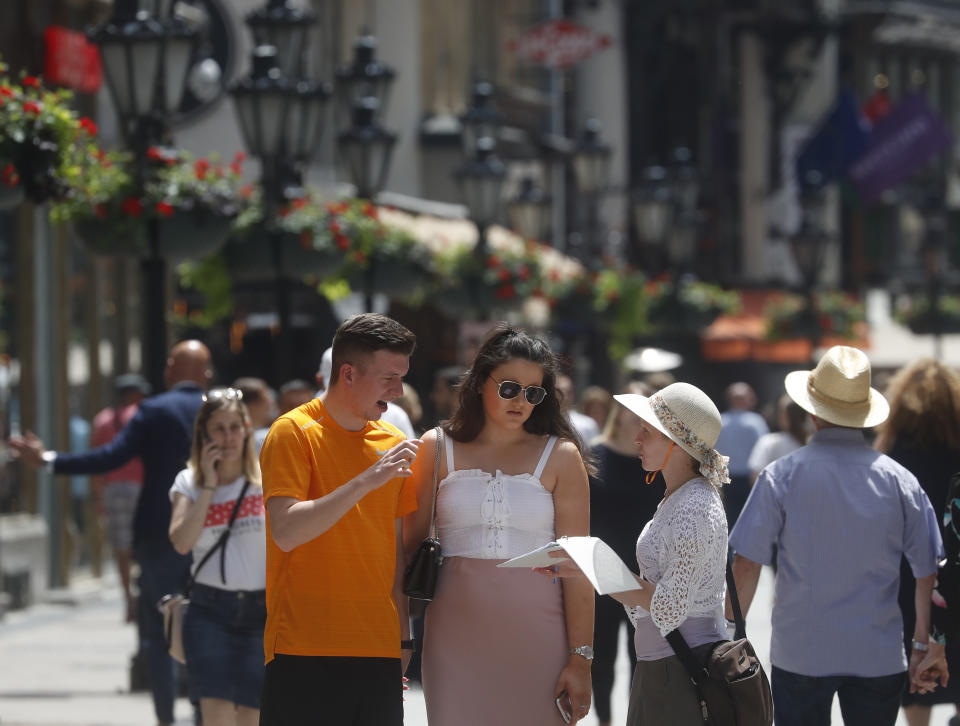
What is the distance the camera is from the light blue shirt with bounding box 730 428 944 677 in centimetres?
614

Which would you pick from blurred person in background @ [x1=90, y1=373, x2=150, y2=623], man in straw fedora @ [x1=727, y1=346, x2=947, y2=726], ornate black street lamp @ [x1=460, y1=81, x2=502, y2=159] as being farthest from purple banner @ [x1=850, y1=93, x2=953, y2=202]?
man in straw fedora @ [x1=727, y1=346, x2=947, y2=726]

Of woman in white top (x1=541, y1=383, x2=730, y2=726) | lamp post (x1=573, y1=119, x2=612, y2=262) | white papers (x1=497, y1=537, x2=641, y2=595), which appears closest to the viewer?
white papers (x1=497, y1=537, x2=641, y2=595)

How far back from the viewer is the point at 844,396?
638 cm

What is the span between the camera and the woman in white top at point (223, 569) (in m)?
7.16

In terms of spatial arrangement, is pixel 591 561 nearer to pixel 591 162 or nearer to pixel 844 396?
pixel 844 396

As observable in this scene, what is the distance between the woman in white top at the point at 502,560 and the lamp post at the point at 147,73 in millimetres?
4685

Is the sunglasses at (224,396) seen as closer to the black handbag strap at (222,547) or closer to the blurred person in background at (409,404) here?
the black handbag strap at (222,547)

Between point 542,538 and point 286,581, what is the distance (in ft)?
2.57

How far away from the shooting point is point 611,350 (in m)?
24.8

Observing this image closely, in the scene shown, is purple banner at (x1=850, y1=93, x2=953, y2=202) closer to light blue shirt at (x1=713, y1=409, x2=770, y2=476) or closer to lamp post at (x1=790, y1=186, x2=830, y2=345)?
lamp post at (x1=790, y1=186, x2=830, y2=345)

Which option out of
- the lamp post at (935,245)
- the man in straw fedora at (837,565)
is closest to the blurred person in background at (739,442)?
the man in straw fedora at (837,565)

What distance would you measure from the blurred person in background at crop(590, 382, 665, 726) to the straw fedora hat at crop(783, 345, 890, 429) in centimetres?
208

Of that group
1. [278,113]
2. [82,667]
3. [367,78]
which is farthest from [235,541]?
[367,78]

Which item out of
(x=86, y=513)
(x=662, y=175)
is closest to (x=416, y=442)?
(x=86, y=513)
